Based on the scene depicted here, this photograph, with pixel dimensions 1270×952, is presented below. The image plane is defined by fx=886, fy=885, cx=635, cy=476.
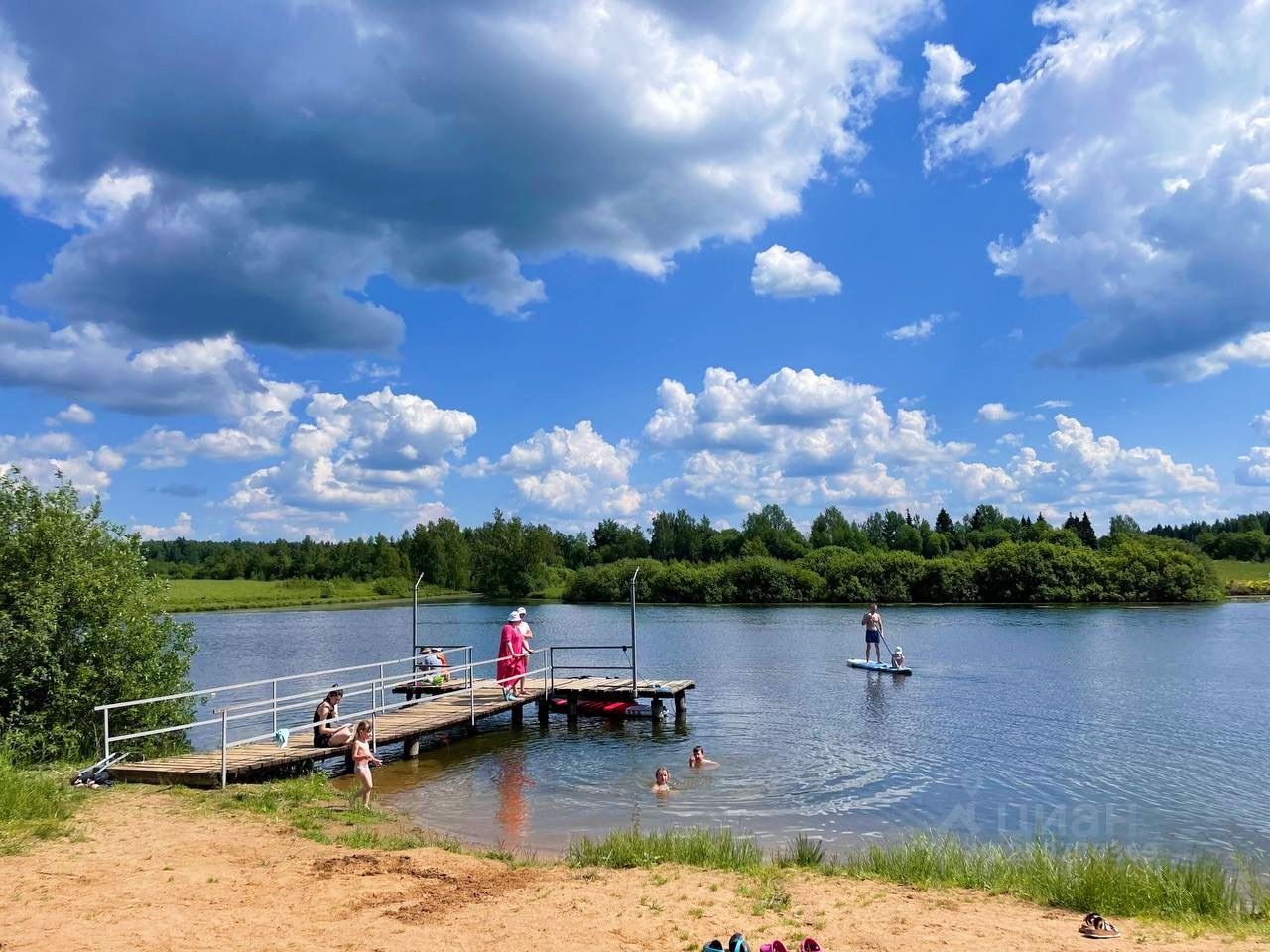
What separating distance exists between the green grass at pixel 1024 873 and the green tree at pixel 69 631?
9687 mm

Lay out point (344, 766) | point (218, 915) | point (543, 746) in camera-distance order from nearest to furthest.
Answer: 1. point (218, 915)
2. point (344, 766)
3. point (543, 746)

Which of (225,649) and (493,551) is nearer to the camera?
(225,649)

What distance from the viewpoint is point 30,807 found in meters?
11.1

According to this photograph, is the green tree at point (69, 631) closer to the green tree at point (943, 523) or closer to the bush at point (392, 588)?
the bush at point (392, 588)

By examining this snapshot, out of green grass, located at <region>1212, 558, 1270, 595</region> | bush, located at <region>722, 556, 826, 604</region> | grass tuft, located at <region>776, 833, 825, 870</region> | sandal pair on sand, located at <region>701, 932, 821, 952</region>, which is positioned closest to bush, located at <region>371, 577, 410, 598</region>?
bush, located at <region>722, 556, 826, 604</region>

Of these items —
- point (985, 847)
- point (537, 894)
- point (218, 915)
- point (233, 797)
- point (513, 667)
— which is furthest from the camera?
point (513, 667)

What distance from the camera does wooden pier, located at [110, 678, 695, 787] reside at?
14.0 m

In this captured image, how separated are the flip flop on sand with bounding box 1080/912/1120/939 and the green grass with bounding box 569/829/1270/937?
78 cm

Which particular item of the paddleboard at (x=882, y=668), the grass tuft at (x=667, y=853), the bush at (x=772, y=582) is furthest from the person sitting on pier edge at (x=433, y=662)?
the bush at (x=772, y=582)

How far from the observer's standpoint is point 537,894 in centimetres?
912

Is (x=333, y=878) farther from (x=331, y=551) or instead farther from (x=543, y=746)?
(x=331, y=551)

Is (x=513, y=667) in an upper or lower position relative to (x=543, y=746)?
upper

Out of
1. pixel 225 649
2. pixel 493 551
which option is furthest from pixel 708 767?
pixel 493 551

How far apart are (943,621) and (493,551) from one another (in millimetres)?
68672
